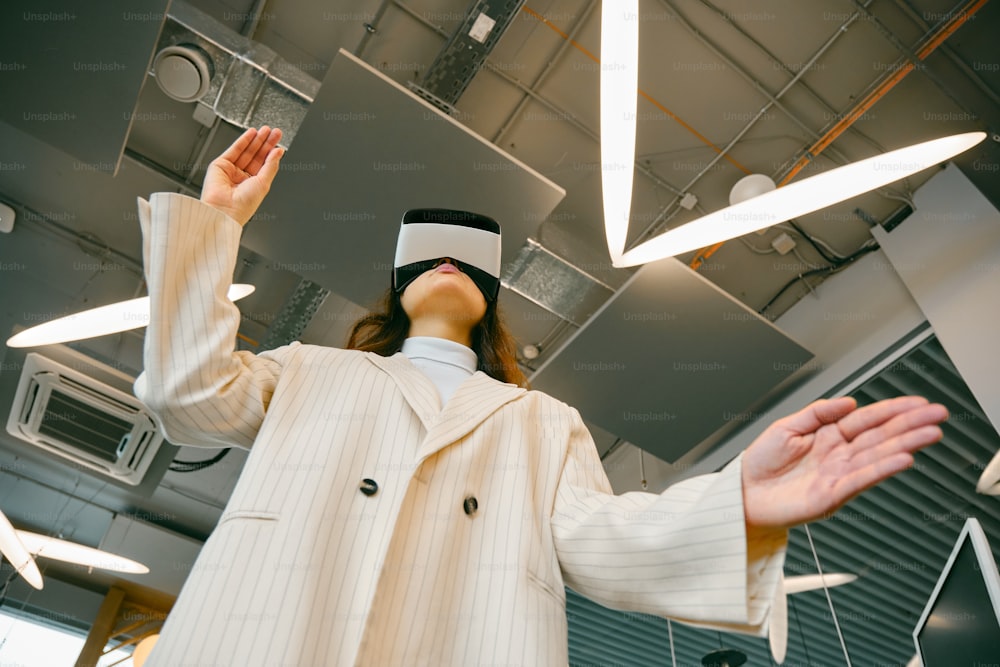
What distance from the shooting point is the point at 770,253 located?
429 centimetres

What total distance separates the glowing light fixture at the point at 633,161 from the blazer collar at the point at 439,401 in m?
1.42

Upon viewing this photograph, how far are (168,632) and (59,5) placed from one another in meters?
2.79

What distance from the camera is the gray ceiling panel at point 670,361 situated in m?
3.52

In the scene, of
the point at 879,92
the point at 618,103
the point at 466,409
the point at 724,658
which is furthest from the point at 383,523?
the point at 724,658

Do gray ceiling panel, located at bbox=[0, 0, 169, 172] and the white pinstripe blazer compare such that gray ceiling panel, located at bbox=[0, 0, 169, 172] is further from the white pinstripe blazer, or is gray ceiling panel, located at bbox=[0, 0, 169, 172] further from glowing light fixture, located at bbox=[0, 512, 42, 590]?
glowing light fixture, located at bbox=[0, 512, 42, 590]

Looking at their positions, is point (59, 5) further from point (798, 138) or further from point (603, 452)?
point (603, 452)

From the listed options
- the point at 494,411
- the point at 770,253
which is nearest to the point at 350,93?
the point at 494,411

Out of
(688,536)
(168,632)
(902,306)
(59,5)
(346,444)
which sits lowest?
(168,632)

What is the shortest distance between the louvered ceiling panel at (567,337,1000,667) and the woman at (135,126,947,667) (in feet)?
11.0

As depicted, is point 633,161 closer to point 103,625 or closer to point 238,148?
point 238,148

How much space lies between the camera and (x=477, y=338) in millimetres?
1591

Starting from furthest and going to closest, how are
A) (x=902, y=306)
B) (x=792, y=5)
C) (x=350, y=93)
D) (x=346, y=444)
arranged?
(x=902, y=306), (x=792, y=5), (x=350, y=93), (x=346, y=444)

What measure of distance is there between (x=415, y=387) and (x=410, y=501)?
247mm

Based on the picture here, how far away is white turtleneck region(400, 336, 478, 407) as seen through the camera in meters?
1.30
